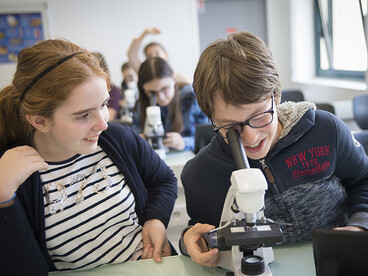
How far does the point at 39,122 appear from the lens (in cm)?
118

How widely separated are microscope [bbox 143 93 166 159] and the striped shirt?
1.01 meters

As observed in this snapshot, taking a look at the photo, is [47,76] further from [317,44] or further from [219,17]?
[219,17]

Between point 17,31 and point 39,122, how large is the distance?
221 inches

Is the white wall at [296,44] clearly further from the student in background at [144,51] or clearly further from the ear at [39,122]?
the ear at [39,122]

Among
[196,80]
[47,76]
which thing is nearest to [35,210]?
[47,76]

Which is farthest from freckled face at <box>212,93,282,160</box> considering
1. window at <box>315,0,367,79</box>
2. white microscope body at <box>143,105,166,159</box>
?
window at <box>315,0,367,79</box>

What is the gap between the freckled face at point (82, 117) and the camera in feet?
3.73

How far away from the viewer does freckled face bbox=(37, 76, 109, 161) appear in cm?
114

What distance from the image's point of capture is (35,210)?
1.15 metres

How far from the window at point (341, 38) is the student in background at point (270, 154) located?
3289 millimetres

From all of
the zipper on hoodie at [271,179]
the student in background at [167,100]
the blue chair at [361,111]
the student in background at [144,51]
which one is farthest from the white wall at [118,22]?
the zipper on hoodie at [271,179]

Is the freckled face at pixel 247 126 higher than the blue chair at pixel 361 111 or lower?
higher

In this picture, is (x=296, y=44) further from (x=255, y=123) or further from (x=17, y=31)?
(x=255, y=123)

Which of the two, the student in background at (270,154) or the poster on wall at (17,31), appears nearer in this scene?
the student in background at (270,154)
